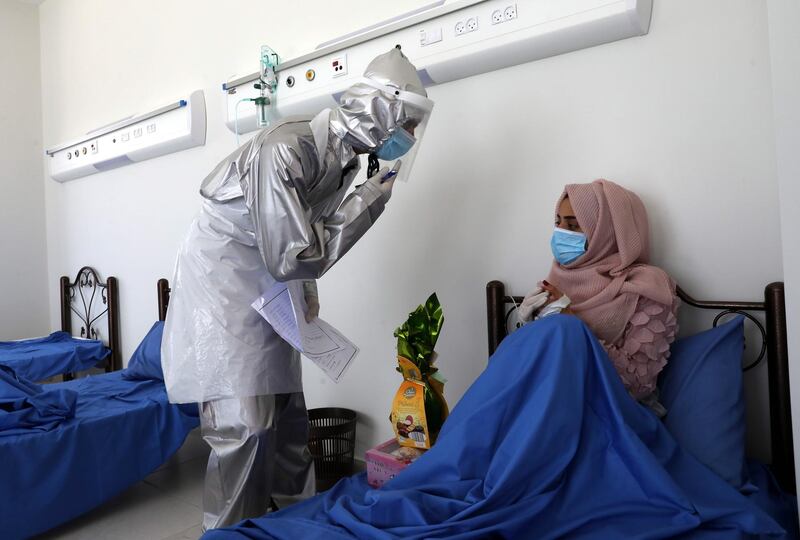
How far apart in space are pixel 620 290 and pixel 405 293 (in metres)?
0.93

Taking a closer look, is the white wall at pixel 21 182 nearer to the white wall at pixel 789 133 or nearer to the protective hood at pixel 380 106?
the protective hood at pixel 380 106

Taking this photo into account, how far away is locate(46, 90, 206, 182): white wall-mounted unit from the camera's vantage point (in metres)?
2.96

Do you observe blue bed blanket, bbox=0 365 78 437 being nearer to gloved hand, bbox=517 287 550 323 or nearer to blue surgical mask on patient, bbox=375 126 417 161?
blue surgical mask on patient, bbox=375 126 417 161

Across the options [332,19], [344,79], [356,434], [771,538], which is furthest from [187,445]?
Result: [771,538]

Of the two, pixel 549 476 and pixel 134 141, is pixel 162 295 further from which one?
pixel 549 476

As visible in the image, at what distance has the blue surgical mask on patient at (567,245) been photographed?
64.2 inches

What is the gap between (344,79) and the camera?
2299 mm

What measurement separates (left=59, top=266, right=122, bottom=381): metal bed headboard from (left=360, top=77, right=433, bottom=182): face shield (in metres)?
2.56

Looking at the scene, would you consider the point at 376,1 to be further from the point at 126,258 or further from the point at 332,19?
the point at 126,258

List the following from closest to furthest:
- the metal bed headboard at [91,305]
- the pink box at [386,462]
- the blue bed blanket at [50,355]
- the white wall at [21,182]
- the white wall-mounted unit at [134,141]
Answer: the pink box at [386,462] → the white wall-mounted unit at [134,141] → the blue bed blanket at [50,355] → the metal bed headboard at [91,305] → the white wall at [21,182]

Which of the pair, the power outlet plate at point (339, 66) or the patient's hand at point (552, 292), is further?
the power outlet plate at point (339, 66)

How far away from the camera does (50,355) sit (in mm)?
3199

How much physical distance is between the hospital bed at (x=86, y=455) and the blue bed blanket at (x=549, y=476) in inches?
37.5

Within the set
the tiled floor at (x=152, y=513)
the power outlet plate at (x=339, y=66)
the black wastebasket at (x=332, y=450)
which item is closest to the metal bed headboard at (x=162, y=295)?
the tiled floor at (x=152, y=513)
